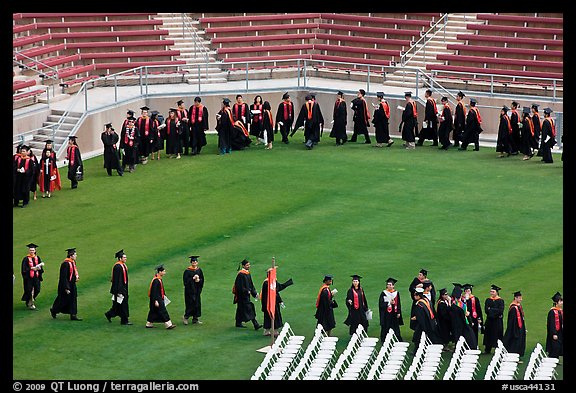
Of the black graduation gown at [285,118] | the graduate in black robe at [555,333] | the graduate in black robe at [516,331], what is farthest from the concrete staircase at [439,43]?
the graduate in black robe at [555,333]

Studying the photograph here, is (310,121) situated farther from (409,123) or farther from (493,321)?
(493,321)

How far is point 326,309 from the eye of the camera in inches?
1091

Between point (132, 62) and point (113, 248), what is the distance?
14081 mm

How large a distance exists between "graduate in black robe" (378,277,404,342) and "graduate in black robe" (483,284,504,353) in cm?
143

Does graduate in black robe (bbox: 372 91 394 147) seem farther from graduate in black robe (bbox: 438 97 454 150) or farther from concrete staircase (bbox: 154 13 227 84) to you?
concrete staircase (bbox: 154 13 227 84)

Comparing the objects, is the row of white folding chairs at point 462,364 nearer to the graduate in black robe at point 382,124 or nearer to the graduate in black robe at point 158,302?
the graduate in black robe at point 158,302

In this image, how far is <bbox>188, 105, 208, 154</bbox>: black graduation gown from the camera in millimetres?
40000

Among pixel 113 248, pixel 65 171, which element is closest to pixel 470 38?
pixel 65 171

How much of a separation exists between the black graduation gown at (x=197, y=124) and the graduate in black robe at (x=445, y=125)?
227 inches

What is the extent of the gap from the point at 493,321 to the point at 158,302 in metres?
5.72

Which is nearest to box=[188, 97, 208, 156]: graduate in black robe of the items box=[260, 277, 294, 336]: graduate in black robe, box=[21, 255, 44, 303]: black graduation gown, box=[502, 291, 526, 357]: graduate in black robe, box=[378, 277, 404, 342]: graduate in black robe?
box=[21, 255, 44, 303]: black graduation gown

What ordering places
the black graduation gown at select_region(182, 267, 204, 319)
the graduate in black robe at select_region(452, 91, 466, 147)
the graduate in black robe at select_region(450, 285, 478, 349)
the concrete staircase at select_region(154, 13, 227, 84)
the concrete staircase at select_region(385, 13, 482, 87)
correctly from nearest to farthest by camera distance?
the graduate in black robe at select_region(450, 285, 478, 349), the black graduation gown at select_region(182, 267, 204, 319), the graduate in black robe at select_region(452, 91, 466, 147), the concrete staircase at select_region(154, 13, 227, 84), the concrete staircase at select_region(385, 13, 482, 87)

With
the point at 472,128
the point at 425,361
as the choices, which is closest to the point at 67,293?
the point at 425,361

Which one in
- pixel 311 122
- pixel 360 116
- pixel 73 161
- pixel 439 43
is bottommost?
pixel 73 161
